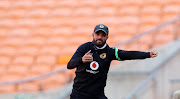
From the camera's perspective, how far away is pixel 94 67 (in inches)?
168

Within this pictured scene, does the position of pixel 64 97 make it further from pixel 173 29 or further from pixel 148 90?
pixel 173 29

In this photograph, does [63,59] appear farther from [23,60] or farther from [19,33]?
[19,33]

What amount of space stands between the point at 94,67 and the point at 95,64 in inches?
1.4

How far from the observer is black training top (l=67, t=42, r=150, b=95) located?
4.27 meters

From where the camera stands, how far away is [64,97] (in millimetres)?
7754

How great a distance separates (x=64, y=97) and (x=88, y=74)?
3573 mm

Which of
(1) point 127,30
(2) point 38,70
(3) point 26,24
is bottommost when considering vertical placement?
(2) point 38,70

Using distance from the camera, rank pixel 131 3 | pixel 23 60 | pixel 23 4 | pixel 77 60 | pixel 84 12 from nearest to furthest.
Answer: pixel 77 60, pixel 23 60, pixel 131 3, pixel 84 12, pixel 23 4

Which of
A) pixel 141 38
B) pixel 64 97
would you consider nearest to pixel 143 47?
pixel 141 38

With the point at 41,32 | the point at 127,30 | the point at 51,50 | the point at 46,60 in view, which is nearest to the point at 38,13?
the point at 41,32

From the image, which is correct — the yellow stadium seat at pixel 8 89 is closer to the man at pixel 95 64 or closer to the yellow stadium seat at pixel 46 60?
the yellow stadium seat at pixel 46 60

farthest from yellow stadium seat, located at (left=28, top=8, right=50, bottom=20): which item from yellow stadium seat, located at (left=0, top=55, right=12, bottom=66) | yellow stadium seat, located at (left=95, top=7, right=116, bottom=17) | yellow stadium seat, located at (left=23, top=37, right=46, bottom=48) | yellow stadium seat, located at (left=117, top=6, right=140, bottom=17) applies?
yellow stadium seat, located at (left=117, top=6, right=140, bottom=17)

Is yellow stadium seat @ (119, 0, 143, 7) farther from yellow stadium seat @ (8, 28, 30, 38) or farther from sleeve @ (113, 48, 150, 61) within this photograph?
sleeve @ (113, 48, 150, 61)

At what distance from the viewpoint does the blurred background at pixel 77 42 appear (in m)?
8.12
